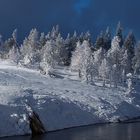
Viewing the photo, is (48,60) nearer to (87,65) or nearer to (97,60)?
(87,65)

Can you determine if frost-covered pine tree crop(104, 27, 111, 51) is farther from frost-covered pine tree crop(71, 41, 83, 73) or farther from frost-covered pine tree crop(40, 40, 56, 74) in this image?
frost-covered pine tree crop(40, 40, 56, 74)

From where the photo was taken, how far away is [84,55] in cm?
13162

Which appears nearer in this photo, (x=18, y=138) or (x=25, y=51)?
(x=18, y=138)

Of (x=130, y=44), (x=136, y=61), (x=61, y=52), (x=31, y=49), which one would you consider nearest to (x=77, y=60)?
(x=61, y=52)

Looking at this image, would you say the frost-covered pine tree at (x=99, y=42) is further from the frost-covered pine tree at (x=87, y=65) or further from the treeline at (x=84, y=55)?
the frost-covered pine tree at (x=87, y=65)

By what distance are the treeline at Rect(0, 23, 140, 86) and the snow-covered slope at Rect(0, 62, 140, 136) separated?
6.41 meters

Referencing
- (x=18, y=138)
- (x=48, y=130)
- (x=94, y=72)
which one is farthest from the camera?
(x=94, y=72)

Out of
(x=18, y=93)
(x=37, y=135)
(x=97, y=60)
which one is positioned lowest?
(x=37, y=135)

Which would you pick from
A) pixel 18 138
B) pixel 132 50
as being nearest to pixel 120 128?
pixel 18 138

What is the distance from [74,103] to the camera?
8938 cm

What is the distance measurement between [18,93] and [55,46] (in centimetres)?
7923

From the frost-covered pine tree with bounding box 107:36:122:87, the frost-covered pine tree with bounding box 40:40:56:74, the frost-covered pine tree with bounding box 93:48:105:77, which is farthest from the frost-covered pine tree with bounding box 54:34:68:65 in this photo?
the frost-covered pine tree with bounding box 93:48:105:77

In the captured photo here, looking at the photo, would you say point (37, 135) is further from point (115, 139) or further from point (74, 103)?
point (74, 103)

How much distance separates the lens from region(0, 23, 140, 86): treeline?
134 metres
